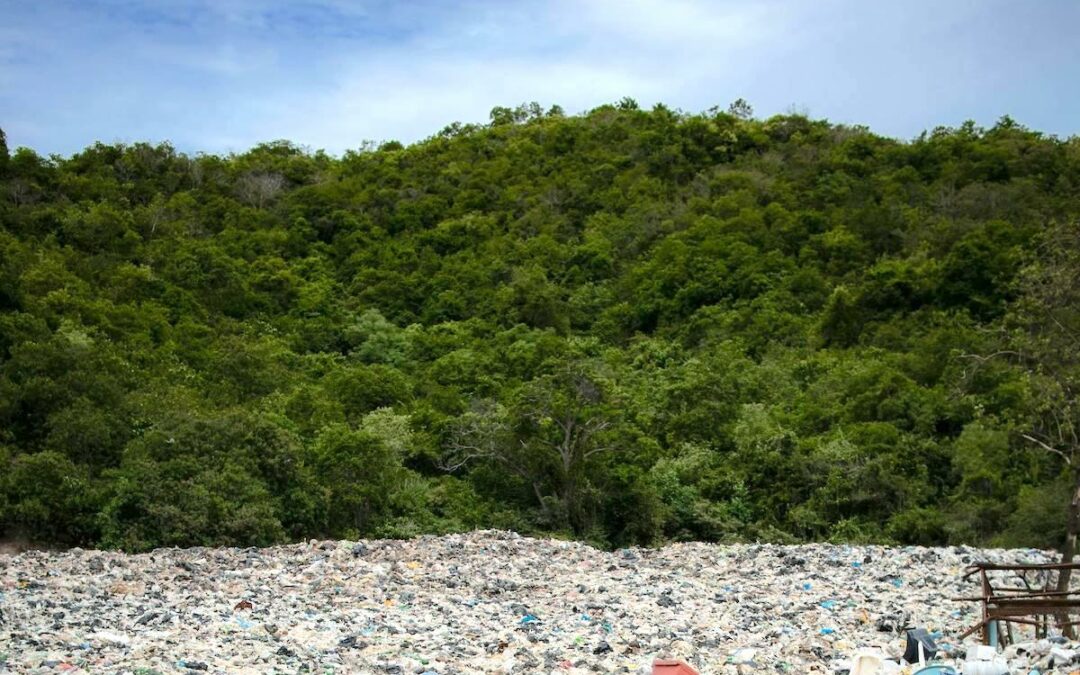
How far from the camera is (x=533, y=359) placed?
34.6 m

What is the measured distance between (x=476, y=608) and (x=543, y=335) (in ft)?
77.8

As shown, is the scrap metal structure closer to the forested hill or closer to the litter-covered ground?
the litter-covered ground

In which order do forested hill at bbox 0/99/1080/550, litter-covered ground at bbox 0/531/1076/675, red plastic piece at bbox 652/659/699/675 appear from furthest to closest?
forested hill at bbox 0/99/1080/550, litter-covered ground at bbox 0/531/1076/675, red plastic piece at bbox 652/659/699/675

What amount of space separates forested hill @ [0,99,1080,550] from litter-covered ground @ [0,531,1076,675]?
11.1 ft

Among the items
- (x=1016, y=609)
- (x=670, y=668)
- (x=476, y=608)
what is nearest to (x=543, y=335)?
(x=476, y=608)

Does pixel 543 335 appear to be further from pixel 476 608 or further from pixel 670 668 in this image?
pixel 670 668

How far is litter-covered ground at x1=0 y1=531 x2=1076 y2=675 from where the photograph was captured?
9922 millimetres

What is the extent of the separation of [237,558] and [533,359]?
17.9 m

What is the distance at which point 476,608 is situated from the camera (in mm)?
13664

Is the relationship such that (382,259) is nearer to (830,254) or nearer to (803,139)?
(830,254)

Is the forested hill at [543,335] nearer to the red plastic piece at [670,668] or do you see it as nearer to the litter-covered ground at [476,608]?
the litter-covered ground at [476,608]

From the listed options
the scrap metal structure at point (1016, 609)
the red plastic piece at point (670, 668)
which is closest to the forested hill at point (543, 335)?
the scrap metal structure at point (1016, 609)

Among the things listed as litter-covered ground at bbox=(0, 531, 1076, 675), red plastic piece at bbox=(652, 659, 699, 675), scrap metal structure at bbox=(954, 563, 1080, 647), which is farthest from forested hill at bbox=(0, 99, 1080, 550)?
red plastic piece at bbox=(652, 659, 699, 675)

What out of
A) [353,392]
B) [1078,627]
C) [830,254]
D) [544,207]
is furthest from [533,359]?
[1078,627]
